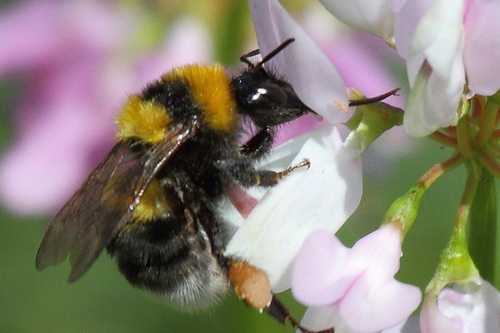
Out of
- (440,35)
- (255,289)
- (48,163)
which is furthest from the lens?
(48,163)

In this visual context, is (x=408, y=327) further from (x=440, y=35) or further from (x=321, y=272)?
(x=440, y=35)

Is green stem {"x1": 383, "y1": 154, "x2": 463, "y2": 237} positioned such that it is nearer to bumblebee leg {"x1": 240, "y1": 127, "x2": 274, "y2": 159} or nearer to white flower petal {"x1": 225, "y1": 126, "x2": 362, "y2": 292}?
white flower petal {"x1": 225, "y1": 126, "x2": 362, "y2": 292}

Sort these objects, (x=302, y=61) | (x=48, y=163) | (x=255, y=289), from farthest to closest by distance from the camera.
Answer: (x=48, y=163)
(x=255, y=289)
(x=302, y=61)

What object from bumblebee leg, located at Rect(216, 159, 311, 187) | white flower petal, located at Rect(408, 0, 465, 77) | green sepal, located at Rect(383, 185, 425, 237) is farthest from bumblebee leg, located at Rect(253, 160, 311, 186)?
white flower petal, located at Rect(408, 0, 465, 77)

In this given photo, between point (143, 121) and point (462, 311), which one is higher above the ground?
point (143, 121)

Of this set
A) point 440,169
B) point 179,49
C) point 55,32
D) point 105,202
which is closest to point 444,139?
point 440,169

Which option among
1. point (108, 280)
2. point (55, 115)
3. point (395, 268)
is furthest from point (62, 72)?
point (395, 268)
